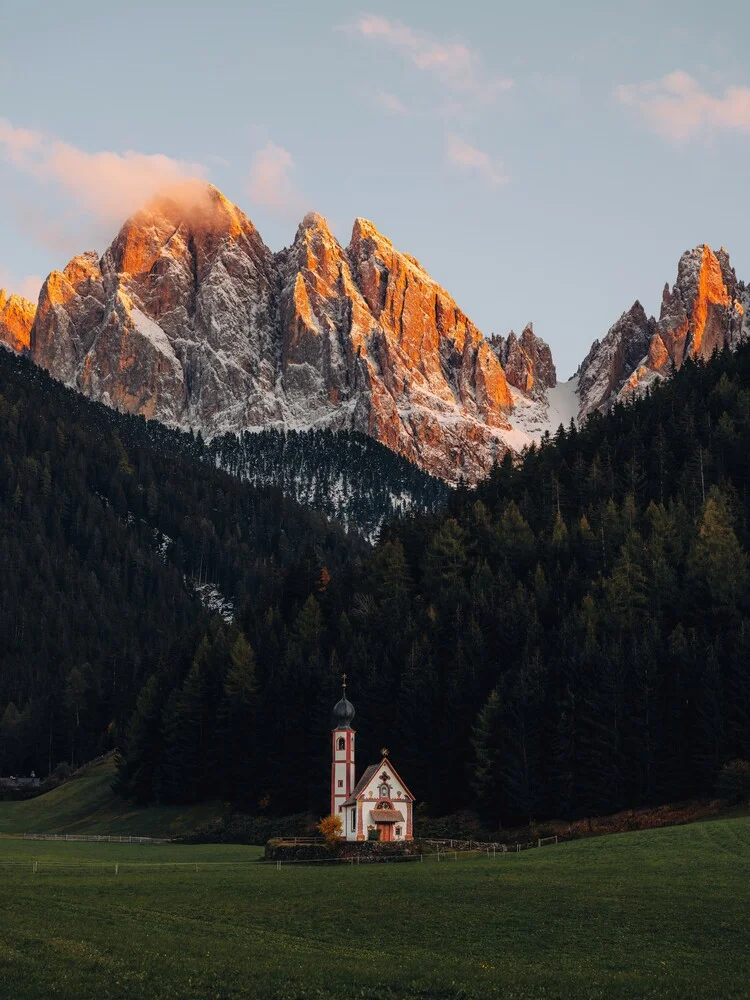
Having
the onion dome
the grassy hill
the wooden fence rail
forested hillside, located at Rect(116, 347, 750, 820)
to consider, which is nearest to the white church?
the onion dome

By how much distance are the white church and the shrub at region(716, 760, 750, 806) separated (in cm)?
2260

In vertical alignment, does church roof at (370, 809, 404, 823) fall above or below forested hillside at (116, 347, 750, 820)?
below

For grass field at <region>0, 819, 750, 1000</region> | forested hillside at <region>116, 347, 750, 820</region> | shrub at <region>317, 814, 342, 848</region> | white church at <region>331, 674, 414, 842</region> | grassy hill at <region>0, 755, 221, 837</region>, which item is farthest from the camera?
grassy hill at <region>0, 755, 221, 837</region>

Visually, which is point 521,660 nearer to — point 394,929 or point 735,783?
point 735,783

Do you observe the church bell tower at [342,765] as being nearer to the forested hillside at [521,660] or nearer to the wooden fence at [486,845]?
the wooden fence at [486,845]

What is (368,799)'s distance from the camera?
83.8m

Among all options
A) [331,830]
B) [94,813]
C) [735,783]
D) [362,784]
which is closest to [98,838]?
[94,813]

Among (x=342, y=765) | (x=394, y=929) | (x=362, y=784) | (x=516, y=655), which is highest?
(x=516, y=655)

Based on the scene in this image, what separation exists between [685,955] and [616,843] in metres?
33.0

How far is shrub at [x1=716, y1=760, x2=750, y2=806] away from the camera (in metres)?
81.7

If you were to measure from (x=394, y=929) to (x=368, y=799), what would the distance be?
4338 cm

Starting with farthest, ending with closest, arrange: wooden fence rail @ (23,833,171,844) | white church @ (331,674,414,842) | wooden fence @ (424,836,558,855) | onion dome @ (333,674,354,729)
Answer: wooden fence rail @ (23,833,171,844) < onion dome @ (333,674,354,729) < white church @ (331,674,414,842) < wooden fence @ (424,836,558,855)

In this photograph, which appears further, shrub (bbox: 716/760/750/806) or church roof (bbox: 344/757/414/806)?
church roof (bbox: 344/757/414/806)

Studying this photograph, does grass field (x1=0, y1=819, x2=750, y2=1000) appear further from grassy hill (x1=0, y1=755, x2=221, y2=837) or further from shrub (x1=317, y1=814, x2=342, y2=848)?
grassy hill (x1=0, y1=755, x2=221, y2=837)
